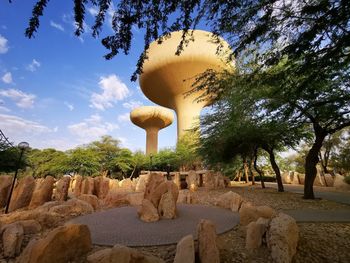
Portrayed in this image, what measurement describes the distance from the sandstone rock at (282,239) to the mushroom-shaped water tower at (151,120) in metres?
47.7

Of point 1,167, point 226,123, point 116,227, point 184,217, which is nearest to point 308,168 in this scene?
point 226,123

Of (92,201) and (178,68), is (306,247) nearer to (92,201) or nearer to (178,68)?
(92,201)

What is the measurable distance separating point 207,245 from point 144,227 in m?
2.69

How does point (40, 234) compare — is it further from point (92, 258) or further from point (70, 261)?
point (92, 258)

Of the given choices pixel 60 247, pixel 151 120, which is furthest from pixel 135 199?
pixel 151 120

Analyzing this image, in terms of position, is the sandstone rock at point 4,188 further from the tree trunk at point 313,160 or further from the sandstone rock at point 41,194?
the tree trunk at point 313,160

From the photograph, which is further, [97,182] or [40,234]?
[97,182]

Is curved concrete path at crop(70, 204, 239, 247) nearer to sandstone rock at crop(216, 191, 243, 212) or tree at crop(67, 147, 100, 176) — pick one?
sandstone rock at crop(216, 191, 243, 212)

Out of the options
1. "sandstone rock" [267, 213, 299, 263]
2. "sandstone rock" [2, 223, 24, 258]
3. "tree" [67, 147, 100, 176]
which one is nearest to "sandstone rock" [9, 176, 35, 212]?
"sandstone rock" [2, 223, 24, 258]

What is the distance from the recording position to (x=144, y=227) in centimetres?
613

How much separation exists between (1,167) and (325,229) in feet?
86.5

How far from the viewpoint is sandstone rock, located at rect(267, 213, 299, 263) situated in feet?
12.8

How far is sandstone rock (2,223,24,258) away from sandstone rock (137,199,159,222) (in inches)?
118

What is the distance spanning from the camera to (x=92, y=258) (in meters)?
3.77
